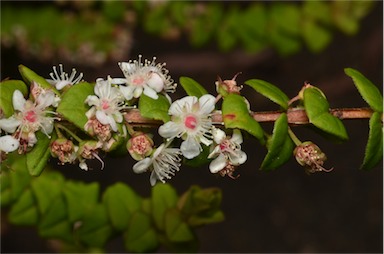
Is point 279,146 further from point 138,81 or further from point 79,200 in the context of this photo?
point 79,200

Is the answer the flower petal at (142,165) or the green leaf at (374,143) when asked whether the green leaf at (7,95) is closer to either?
the flower petal at (142,165)

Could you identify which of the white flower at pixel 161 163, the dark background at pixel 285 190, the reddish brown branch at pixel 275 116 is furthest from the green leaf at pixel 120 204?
the dark background at pixel 285 190

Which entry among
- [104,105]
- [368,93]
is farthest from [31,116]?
[368,93]

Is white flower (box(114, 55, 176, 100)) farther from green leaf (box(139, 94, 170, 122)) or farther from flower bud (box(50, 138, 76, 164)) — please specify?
flower bud (box(50, 138, 76, 164))

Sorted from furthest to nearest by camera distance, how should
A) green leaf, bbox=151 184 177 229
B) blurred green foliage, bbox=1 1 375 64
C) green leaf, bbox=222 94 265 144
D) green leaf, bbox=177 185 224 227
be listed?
blurred green foliage, bbox=1 1 375 64 < green leaf, bbox=151 184 177 229 < green leaf, bbox=177 185 224 227 < green leaf, bbox=222 94 265 144

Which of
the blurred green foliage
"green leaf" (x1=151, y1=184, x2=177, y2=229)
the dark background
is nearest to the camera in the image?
"green leaf" (x1=151, y1=184, x2=177, y2=229)

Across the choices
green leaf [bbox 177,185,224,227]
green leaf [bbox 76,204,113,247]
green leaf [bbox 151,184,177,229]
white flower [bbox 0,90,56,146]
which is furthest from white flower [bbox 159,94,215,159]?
green leaf [bbox 76,204,113,247]

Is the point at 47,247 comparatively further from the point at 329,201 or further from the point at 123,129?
the point at 123,129
